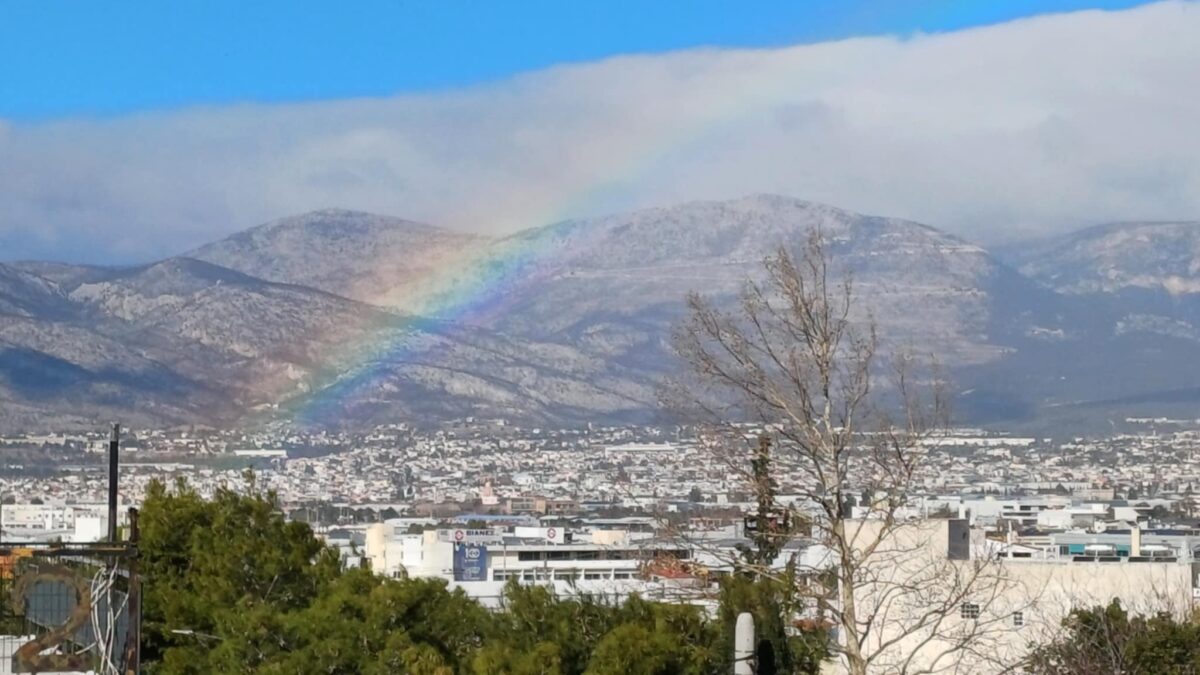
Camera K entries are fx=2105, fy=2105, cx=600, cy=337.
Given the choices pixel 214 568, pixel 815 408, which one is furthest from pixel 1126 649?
pixel 214 568

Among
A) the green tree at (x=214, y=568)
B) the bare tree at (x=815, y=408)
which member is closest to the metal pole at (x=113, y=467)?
the green tree at (x=214, y=568)

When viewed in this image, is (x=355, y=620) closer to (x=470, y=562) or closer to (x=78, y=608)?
(x=78, y=608)

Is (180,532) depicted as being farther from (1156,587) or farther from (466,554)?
(466,554)

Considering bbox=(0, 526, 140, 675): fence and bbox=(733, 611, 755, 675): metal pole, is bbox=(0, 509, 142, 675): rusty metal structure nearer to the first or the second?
bbox=(0, 526, 140, 675): fence

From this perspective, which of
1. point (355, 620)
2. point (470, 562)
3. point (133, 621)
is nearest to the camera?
point (133, 621)

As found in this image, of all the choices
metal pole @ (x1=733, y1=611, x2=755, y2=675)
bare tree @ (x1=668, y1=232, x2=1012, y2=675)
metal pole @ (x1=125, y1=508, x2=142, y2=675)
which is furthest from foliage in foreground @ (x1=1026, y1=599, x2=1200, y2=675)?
metal pole @ (x1=125, y1=508, x2=142, y2=675)

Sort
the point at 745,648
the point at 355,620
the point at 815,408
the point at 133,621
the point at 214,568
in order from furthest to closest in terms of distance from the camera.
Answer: the point at 214,568 < the point at 355,620 < the point at 815,408 < the point at 133,621 < the point at 745,648

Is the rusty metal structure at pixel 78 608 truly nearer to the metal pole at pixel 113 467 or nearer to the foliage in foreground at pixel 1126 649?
the metal pole at pixel 113 467
